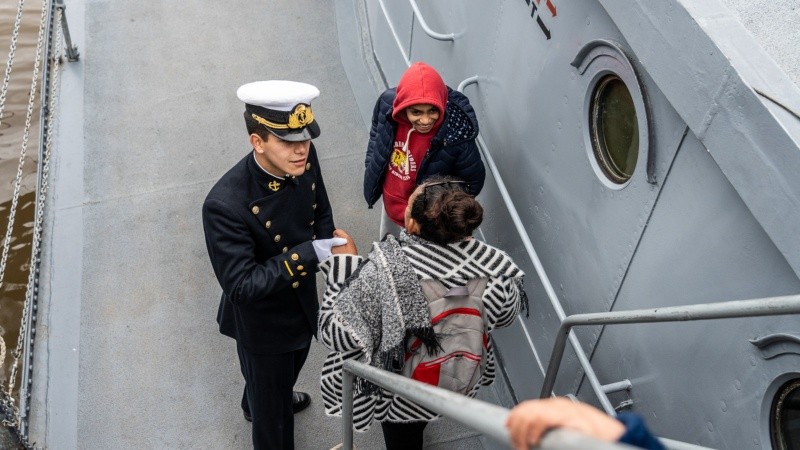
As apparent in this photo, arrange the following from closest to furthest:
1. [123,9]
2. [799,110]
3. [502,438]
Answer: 1. [502,438]
2. [799,110]
3. [123,9]

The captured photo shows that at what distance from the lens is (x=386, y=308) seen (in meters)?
2.54

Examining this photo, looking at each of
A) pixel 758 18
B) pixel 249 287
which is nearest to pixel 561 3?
pixel 758 18

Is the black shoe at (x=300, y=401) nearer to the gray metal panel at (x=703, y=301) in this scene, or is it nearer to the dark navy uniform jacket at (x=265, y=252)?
the dark navy uniform jacket at (x=265, y=252)

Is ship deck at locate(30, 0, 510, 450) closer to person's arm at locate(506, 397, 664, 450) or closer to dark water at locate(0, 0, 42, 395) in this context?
dark water at locate(0, 0, 42, 395)

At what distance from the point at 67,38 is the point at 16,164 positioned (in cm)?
118

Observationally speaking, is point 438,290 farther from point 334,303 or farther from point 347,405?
point 347,405

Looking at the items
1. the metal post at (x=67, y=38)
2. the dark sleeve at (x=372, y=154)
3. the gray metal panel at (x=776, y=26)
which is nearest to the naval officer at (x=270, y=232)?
the dark sleeve at (x=372, y=154)

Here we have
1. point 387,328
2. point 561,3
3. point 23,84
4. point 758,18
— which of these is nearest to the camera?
point 758,18

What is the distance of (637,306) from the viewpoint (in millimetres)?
2678

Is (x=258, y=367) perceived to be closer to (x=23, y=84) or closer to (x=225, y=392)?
(x=225, y=392)

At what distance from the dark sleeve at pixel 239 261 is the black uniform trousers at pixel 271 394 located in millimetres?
471

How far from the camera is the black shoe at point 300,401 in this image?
4.00 m

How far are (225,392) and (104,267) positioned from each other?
47.0 inches

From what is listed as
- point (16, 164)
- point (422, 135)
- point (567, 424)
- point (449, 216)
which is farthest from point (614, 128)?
point (16, 164)
